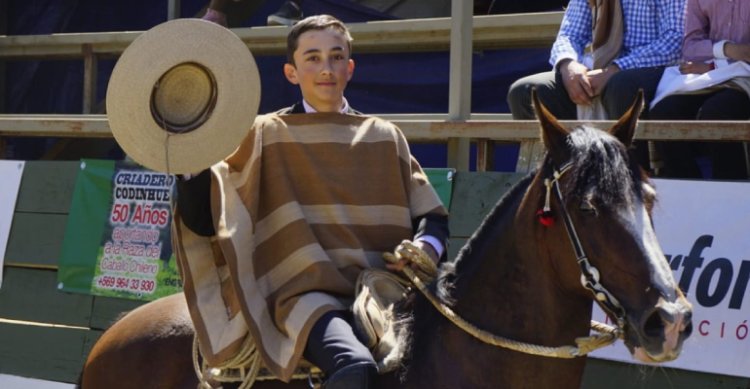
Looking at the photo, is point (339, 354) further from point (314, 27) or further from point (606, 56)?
point (606, 56)

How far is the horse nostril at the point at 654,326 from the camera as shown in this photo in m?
2.88

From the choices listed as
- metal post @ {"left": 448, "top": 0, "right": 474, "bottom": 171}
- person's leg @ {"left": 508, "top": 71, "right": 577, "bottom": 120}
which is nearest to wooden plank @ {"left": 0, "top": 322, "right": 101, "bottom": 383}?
metal post @ {"left": 448, "top": 0, "right": 474, "bottom": 171}

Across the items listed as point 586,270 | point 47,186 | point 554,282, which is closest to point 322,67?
point 554,282

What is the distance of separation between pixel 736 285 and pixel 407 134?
198cm

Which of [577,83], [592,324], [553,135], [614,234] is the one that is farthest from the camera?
[577,83]

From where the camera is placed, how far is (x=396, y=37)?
7.29m

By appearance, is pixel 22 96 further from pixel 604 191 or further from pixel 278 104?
pixel 604 191

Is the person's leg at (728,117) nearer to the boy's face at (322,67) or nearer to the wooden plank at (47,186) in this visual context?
the boy's face at (322,67)

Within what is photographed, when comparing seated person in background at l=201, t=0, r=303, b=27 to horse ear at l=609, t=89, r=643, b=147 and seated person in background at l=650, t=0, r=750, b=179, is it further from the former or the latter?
horse ear at l=609, t=89, r=643, b=147

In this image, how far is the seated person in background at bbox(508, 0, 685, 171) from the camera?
18.1 feet

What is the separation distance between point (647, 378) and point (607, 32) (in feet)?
5.95

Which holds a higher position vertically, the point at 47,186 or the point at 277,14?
the point at 277,14

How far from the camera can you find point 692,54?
5449 millimetres

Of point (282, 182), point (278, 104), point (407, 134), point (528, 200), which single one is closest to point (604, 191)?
point (528, 200)
